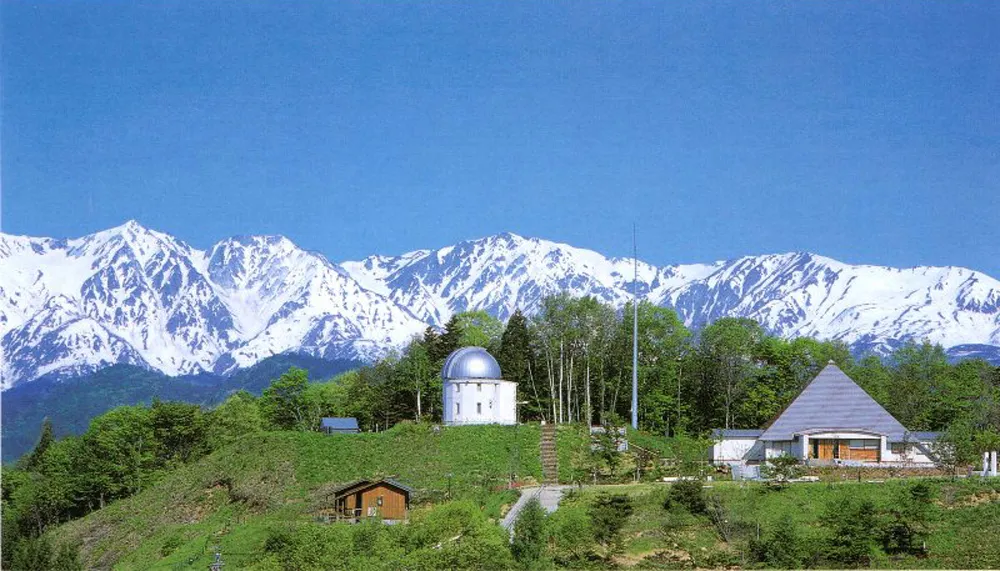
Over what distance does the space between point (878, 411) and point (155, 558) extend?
30.3m

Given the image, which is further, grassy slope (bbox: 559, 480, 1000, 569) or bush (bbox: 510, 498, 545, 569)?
grassy slope (bbox: 559, 480, 1000, 569)

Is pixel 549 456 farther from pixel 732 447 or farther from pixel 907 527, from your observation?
pixel 907 527

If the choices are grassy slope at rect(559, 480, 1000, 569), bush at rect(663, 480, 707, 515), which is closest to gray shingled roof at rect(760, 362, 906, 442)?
grassy slope at rect(559, 480, 1000, 569)

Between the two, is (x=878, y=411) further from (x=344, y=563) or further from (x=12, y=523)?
(x=12, y=523)

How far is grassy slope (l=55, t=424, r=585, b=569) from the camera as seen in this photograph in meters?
46.7

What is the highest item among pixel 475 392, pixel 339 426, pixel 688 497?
pixel 475 392

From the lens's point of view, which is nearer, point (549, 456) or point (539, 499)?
point (539, 499)

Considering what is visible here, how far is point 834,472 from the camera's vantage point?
152ft

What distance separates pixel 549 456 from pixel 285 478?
38.5 ft

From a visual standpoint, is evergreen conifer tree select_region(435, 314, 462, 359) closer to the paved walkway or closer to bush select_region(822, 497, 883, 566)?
the paved walkway

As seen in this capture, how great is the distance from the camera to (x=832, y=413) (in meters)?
50.7

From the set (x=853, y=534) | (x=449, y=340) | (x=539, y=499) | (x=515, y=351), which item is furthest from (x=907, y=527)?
(x=449, y=340)

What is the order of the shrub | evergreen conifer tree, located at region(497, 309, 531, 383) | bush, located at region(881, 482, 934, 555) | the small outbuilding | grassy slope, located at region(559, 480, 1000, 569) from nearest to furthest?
the shrub < grassy slope, located at region(559, 480, 1000, 569) < bush, located at region(881, 482, 934, 555) < the small outbuilding < evergreen conifer tree, located at region(497, 309, 531, 383)

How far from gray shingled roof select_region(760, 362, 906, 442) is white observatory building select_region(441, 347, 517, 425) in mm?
13716
